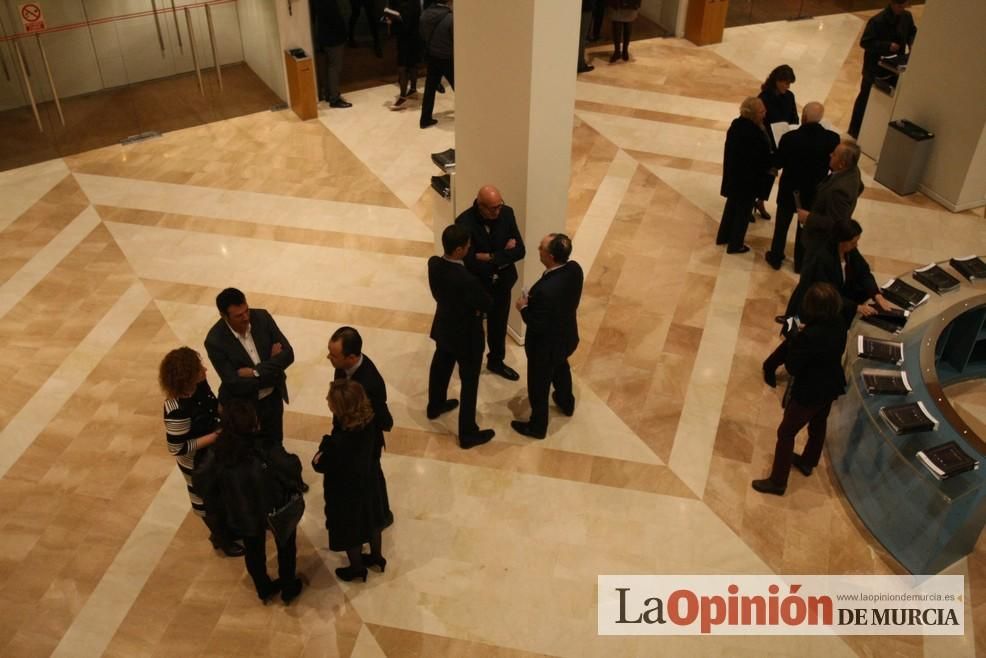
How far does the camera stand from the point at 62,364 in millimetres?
7395

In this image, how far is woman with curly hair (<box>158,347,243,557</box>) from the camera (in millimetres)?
5008

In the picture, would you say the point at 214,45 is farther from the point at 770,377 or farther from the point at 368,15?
the point at 770,377

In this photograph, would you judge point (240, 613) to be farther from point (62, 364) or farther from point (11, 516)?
point (62, 364)

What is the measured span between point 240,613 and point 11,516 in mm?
1842

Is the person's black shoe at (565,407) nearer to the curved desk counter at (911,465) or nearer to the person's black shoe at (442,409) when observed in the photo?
the person's black shoe at (442,409)

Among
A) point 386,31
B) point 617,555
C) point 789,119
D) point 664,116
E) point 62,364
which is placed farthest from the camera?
point 386,31

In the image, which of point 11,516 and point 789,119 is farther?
point 789,119

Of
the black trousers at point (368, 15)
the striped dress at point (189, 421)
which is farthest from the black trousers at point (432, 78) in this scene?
the striped dress at point (189, 421)

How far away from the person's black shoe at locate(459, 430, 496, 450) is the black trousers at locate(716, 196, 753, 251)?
3.45 m

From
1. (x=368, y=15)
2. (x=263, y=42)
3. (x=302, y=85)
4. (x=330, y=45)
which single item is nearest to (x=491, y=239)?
(x=302, y=85)

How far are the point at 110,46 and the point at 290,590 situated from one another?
24.8 ft

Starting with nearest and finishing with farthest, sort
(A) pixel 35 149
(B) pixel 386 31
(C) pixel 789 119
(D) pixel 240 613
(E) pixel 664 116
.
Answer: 1. (D) pixel 240 613
2. (C) pixel 789 119
3. (A) pixel 35 149
4. (E) pixel 664 116
5. (B) pixel 386 31

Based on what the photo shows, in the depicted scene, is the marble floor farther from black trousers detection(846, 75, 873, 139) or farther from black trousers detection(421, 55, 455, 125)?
black trousers detection(846, 75, 873, 139)

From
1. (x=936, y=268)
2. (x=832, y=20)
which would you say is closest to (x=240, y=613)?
(x=936, y=268)
